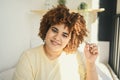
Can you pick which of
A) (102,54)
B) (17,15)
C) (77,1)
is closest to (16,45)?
(17,15)

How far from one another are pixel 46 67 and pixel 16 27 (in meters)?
1.10

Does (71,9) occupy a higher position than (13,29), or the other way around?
(71,9)

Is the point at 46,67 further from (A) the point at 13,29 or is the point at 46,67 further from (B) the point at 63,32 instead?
(A) the point at 13,29

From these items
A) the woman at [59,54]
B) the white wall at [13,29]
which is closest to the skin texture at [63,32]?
the woman at [59,54]

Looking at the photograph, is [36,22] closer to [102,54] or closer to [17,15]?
[17,15]

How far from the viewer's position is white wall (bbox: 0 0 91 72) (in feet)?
6.66

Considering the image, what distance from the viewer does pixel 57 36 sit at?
4.02 ft

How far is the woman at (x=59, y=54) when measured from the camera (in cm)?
Result: 122

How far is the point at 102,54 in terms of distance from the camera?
2.69 meters

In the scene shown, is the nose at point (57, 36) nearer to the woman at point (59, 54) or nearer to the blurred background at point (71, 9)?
the woman at point (59, 54)

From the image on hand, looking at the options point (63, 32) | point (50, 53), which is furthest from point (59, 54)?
point (63, 32)

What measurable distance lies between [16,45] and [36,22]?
1.65 feet

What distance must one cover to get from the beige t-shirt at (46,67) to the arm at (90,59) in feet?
0.14

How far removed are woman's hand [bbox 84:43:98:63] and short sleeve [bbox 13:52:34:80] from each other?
37 cm
